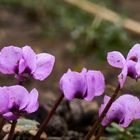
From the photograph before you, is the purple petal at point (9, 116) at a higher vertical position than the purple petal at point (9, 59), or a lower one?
lower

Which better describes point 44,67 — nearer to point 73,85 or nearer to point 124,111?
point 73,85

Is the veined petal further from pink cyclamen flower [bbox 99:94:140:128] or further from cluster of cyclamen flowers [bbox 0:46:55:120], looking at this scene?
pink cyclamen flower [bbox 99:94:140:128]

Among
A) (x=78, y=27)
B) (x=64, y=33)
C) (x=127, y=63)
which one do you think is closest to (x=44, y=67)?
(x=127, y=63)

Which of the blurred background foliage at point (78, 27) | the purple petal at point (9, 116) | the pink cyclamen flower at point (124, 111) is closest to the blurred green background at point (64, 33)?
the blurred background foliage at point (78, 27)

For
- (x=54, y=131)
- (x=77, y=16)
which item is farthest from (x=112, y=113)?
(x=77, y=16)

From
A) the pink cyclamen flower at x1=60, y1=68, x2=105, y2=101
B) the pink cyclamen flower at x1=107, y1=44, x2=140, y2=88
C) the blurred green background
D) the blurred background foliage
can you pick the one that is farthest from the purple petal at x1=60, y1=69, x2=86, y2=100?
the blurred background foliage

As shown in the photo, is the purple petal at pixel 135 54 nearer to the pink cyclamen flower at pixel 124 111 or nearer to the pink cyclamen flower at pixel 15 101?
the pink cyclamen flower at pixel 124 111
